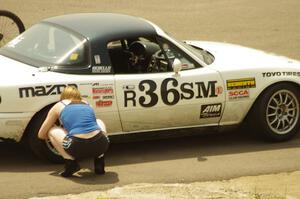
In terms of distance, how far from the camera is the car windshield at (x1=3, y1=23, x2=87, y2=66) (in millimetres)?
8531

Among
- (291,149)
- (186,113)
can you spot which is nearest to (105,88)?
(186,113)

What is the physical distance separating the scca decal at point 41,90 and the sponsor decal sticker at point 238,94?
192cm

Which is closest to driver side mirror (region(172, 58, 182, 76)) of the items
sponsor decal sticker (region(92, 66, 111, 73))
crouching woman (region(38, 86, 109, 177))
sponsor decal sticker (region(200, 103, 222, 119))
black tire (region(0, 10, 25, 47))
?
sponsor decal sticker (region(200, 103, 222, 119))

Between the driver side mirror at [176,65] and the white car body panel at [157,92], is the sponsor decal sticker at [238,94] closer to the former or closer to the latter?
the white car body panel at [157,92]

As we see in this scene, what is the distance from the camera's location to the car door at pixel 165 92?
8.55m

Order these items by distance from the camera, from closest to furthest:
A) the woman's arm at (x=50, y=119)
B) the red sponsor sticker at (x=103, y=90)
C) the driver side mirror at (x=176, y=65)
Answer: the woman's arm at (x=50, y=119) < the red sponsor sticker at (x=103, y=90) < the driver side mirror at (x=176, y=65)

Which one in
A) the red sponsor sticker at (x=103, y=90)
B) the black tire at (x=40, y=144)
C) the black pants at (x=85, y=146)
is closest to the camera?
the black pants at (x=85, y=146)

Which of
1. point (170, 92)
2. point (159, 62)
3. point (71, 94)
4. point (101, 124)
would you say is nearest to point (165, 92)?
point (170, 92)

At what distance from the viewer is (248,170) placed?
8.41m

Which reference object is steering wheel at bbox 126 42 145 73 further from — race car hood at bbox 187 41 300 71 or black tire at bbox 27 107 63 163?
black tire at bbox 27 107 63 163

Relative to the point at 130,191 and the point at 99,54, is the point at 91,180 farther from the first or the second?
the point at 99,54

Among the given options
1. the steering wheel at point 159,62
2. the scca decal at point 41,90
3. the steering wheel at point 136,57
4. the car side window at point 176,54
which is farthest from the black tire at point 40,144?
the car side window at point 176,54

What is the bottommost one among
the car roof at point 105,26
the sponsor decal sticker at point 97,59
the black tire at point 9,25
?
the black tire at point 9,25

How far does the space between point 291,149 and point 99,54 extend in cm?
248
